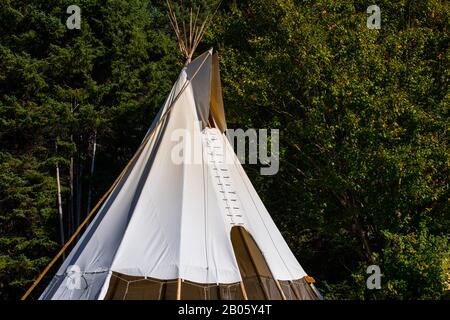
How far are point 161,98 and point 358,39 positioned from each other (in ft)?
26.7

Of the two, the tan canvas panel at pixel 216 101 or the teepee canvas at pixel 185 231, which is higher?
the tan canvas panel at pixel 216 101

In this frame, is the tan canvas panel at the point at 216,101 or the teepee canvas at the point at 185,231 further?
the tan canvas panel at the point at 216,101

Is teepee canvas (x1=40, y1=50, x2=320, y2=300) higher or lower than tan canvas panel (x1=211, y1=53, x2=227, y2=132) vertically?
lower

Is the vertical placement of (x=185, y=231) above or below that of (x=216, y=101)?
below

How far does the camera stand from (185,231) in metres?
9.33

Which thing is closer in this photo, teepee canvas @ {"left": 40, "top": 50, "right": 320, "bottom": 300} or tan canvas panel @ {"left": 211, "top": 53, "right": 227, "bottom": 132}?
teepee canvas @ {"left": 40, "top": 50, "right": 320, "bottom": 300}

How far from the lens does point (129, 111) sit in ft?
71.0

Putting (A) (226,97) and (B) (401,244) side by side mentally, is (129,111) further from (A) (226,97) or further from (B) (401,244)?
(B) (401,244)

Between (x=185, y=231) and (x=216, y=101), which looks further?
(x=216, y=101)

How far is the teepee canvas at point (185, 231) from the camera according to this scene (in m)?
8.88

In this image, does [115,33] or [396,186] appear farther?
[115,33]

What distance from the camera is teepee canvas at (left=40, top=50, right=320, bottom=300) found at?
8.88 m
